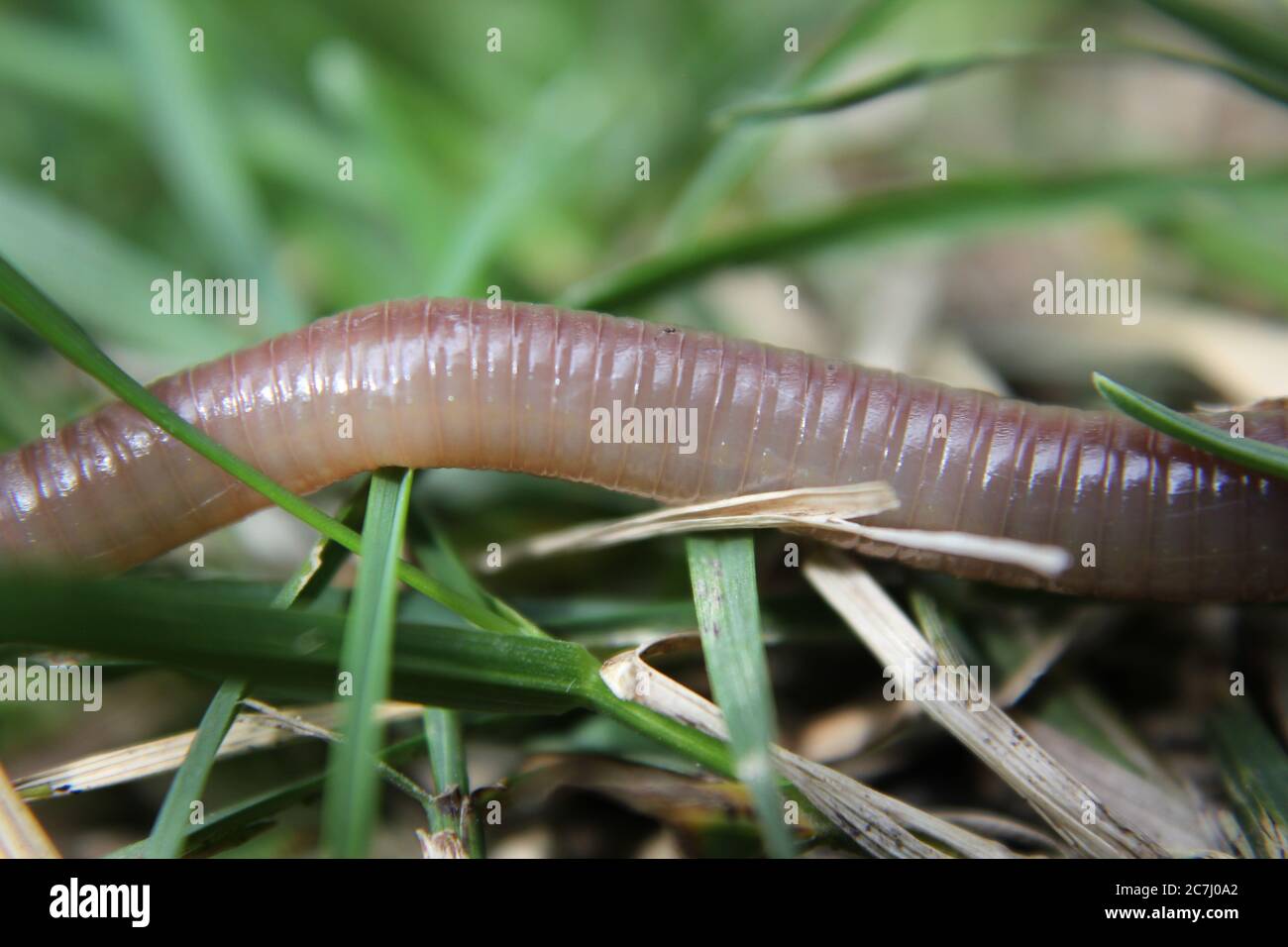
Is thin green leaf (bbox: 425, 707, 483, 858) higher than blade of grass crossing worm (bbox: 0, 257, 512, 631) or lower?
lower

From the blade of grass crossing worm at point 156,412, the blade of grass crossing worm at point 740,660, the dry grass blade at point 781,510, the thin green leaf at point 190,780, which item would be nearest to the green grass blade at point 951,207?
the dry grass blade at point 781,510

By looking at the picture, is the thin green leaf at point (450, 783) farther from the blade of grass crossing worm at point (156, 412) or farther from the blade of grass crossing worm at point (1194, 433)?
the blade of grass crossing worm at point (1194, 433)

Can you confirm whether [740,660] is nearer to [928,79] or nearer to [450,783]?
[450,783]

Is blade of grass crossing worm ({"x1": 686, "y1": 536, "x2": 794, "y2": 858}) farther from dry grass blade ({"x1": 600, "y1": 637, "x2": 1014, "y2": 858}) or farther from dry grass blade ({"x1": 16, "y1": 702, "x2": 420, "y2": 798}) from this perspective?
dry grass blade ({"x1": 16, "y1": 702, "x2": 420, "y2": 798})

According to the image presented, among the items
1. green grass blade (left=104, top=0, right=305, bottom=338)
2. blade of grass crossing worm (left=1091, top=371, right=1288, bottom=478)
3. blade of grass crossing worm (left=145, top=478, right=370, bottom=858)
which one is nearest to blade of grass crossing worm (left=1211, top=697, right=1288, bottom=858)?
blade of grass crossing worm (left=1091, top=371, right=1288, bottom=478)

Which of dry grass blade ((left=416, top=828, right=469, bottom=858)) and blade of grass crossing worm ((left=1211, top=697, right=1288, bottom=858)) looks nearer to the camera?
dry grass blade ((left=416, top=828, right=469, bottom=858))
